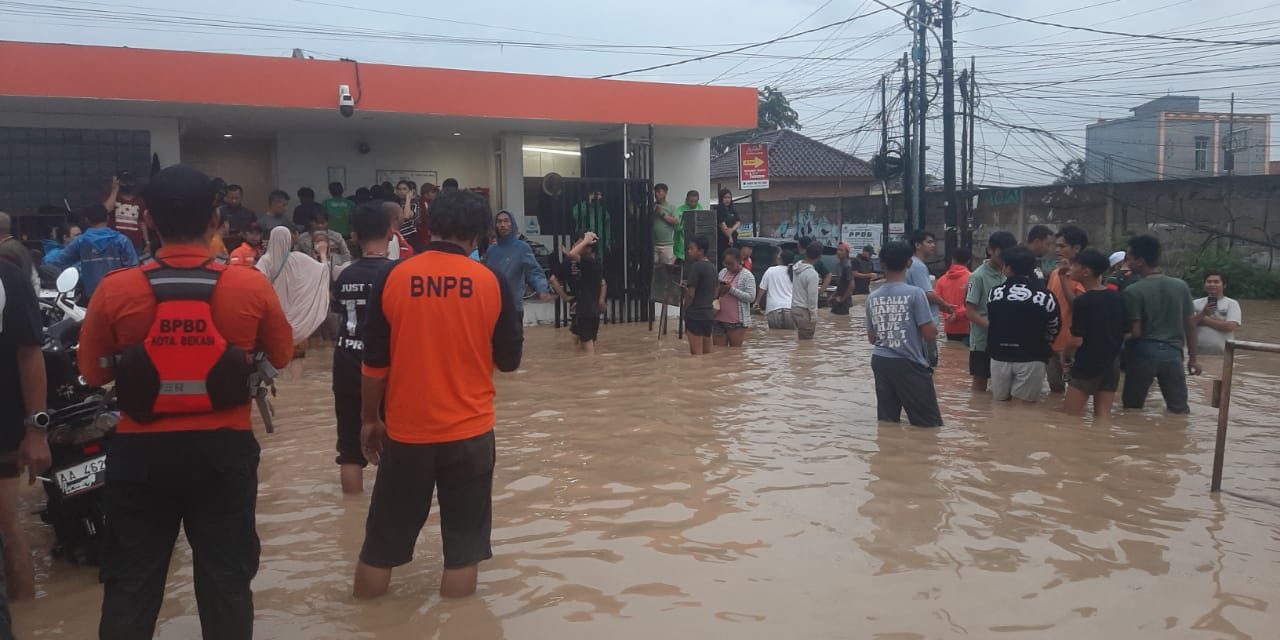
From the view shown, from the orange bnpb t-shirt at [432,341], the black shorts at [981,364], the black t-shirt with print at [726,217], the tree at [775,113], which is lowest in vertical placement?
the black shorts at [981,364]

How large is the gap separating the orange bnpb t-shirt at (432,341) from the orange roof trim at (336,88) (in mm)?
10435

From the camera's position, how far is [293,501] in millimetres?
5859

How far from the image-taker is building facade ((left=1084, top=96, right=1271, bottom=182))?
44.9 metres

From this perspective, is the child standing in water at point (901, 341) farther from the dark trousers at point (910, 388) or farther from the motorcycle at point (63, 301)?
the motorcycle at point (63, 301)

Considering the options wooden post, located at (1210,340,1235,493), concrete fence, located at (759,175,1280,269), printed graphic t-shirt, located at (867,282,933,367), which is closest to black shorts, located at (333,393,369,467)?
printed graphic t-shirt, located at (867,282,933,367)

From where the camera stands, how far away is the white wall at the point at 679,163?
1728cm

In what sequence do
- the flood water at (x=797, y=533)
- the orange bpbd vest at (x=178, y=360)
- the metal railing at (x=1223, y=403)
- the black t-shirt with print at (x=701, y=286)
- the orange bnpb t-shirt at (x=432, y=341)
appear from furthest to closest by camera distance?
the black t-shirt with print at (x=701, y=286)
the metal railing at (x=1223, y=403)
the flood water at (x=797, y=533)
the orange bnpb t-shirt at (x=432, y=341)
the orange bpbd vest at (x=178, y=360)

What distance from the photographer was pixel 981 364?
9.33 meters

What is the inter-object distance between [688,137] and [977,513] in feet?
41.5

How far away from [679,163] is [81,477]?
13.7 metres

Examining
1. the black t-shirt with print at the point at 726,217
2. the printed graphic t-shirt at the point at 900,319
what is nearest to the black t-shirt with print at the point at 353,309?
the printed graphic t-shirt at the point at 900,319

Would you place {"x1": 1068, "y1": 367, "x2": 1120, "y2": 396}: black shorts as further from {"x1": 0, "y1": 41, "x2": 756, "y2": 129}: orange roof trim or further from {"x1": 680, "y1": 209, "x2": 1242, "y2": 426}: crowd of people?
{"x1": 0, "y1": 41, "x2": 756, "y2": 129}: orange roof trim

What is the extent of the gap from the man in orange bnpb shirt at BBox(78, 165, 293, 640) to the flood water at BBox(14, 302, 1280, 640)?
86 centimetres

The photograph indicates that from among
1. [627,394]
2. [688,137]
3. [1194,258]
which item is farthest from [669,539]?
[1194,258]
